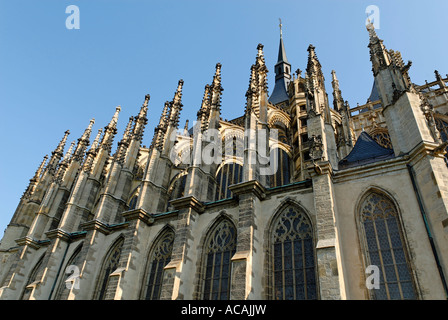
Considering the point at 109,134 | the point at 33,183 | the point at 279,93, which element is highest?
the point at 279,93

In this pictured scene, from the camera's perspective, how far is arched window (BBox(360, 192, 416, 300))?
31.4 ft

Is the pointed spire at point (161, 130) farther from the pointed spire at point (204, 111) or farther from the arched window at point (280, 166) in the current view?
the arched window at point (280, 166)

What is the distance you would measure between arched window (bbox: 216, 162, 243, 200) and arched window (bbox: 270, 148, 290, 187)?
6.81 ft

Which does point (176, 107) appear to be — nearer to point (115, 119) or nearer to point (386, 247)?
point (115, 119)

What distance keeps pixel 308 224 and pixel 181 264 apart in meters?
5.10

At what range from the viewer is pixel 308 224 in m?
11.9

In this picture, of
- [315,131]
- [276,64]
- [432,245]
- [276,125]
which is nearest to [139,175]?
[276,125]

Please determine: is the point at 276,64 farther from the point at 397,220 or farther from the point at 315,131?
the point at 397,220

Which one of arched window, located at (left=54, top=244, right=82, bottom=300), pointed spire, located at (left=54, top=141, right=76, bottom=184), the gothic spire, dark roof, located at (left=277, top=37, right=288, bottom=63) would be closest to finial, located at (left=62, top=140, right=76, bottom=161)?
pointed spire, located at (left=54, top=141, right=76, bottom=184)

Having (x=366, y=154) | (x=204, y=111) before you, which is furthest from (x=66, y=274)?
(x=366, y=154)

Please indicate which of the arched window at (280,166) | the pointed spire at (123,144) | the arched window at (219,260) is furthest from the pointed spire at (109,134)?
the arched window at (219,260)

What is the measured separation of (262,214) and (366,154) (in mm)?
5058

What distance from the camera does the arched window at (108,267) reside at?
1558 cm

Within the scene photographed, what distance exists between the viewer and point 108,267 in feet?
53.0
